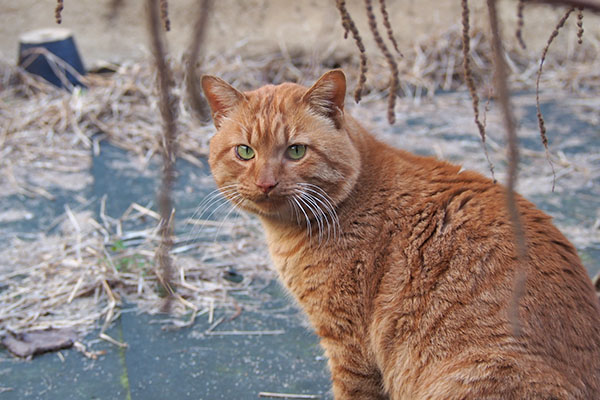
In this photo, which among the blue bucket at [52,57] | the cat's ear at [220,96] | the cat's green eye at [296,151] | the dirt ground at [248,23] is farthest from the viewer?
the dirt ground at [248,23]

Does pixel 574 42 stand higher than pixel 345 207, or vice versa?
pixel 574 42

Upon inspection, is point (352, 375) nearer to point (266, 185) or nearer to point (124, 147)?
point (266, 185)

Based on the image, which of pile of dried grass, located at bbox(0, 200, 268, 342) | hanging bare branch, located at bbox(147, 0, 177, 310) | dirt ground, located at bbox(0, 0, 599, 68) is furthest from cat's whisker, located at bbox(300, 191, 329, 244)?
dirt ground, located at bbox(0, 0, 599, 68)

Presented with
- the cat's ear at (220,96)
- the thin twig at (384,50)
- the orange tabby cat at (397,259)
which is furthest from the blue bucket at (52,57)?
the thin twig at (384,50)

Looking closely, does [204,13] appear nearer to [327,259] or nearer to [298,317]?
[327,259]

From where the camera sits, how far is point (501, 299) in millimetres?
2010

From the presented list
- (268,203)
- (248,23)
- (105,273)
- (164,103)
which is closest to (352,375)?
(268,203)

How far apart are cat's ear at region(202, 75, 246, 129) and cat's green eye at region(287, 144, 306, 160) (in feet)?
1.04

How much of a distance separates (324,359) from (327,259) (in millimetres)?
699

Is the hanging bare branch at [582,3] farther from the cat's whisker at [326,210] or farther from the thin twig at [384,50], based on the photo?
the cat's whisker at [326,210]

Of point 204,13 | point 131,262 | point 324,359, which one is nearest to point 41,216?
point 131,262

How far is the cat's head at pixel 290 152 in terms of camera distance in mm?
2352

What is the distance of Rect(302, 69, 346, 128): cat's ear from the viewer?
7.80ft

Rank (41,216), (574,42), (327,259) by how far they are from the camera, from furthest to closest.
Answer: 1. (574,42)
2. (41,216)
3. (327,259)
